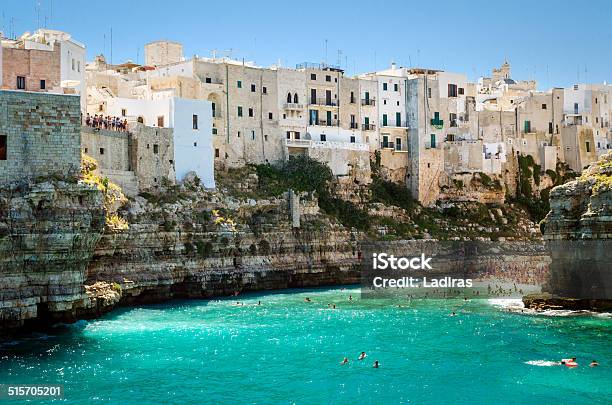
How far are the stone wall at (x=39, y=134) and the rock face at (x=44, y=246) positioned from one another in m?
0.91

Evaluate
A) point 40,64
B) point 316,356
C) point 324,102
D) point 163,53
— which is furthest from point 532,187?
point 316,356

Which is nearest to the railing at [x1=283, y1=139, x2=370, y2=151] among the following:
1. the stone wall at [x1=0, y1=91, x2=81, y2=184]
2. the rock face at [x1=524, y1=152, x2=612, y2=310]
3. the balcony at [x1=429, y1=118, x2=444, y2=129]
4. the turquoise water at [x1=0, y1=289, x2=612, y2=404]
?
A: the balcony at [x1=429, y1=118, x2=444, y2=129]

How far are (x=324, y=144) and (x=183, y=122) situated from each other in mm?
14293

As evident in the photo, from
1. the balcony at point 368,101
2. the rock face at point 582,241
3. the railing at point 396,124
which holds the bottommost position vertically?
the rock face at point 582,241

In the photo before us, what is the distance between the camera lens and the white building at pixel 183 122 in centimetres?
5531

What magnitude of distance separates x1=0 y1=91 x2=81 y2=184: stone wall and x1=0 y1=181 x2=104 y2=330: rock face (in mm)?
907

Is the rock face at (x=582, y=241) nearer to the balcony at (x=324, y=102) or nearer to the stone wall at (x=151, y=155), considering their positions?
the stone wall at (x=151, y=155)

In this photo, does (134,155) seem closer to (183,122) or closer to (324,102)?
(183,122)

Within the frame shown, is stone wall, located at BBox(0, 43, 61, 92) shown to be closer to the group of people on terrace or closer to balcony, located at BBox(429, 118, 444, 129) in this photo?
the group of people on terrace

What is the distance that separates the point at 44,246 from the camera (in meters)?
37.6

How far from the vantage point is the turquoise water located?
2889 centimetres

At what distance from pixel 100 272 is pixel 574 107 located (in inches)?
2101

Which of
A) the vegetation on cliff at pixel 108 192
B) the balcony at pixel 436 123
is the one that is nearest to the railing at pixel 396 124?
the balcony at pixel 436 123

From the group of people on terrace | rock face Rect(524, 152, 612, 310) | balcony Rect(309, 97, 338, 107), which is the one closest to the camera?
rock face Rect(524, 152, 612, 310)
